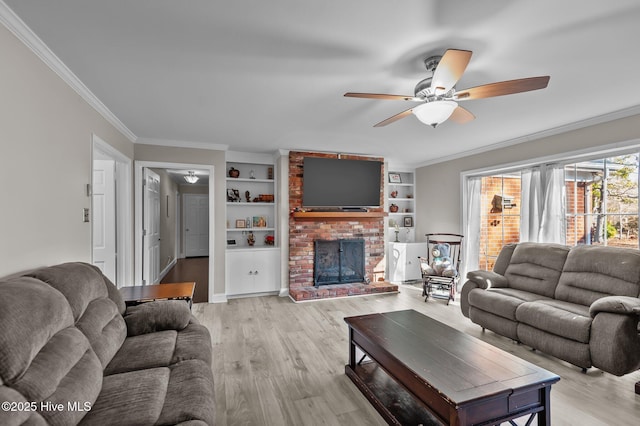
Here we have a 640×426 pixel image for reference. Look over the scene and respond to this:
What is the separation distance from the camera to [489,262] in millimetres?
4969

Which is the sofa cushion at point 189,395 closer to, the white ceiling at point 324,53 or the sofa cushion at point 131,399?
the sofa cushion at point 131,399

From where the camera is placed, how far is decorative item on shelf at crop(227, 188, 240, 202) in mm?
5258

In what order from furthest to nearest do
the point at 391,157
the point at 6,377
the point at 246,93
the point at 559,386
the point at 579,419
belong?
the point at 391,157 < the point at 246,93 < the point at 559,386 < the point at 579,419 < the point at 6,377

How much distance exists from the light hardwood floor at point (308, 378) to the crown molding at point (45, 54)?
102 inches

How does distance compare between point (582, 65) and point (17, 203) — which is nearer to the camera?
point (17, 203)

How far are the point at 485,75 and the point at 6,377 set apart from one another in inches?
123

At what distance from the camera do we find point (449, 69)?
1768 mm

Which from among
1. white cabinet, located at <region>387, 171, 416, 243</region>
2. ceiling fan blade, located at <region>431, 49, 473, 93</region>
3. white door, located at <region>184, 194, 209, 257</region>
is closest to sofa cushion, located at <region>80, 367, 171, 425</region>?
ceiling fan blade, located at <region>431, 49, 473, 93</region>

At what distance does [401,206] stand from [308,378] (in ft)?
16.1

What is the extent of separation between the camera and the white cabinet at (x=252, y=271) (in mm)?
4859

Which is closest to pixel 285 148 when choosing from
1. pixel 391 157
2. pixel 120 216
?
pixel 391 157

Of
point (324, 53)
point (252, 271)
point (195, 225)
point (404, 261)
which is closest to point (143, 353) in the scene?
point (324, 53)

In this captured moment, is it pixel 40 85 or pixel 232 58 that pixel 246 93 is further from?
pixel 40 85

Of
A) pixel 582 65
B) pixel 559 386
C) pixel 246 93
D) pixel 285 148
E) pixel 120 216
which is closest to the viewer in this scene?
pixel 582 65
